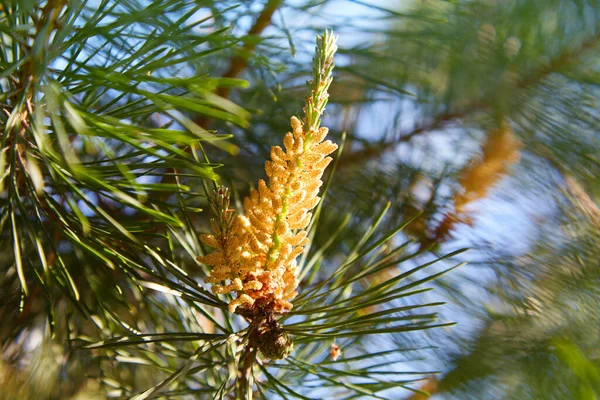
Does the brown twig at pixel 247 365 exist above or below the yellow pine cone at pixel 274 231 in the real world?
below

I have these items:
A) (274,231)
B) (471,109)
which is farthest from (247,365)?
(471,109)

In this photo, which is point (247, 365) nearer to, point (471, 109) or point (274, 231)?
point (274, 231)

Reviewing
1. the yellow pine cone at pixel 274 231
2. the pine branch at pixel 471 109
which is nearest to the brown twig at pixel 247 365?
the yellow pine cone at pixel 274 231

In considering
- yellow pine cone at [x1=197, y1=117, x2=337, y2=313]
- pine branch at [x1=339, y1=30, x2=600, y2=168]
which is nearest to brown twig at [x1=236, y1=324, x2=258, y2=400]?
yellow pine cone at [x1=197, y1=117, x2=337, y2=313]

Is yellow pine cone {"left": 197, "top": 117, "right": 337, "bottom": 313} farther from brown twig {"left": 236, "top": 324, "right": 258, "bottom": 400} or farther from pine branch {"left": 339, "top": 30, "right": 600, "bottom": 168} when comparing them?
pine branch {"left": 339, "top": 30, "right": 600, "bottom": 168}

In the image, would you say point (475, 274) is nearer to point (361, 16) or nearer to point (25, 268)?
point (361, 16)

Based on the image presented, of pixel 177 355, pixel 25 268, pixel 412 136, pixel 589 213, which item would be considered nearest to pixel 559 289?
pixel 589 213

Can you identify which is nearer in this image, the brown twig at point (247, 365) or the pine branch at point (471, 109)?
the brown twig at point (247, 365)

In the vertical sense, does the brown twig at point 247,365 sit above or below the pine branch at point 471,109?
below

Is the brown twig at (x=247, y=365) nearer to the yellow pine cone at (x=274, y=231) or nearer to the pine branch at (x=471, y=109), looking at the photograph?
the yellow pine cone at (x=274, y=231)

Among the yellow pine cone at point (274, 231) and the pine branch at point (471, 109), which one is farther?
the pine branch at point (471, 109)
